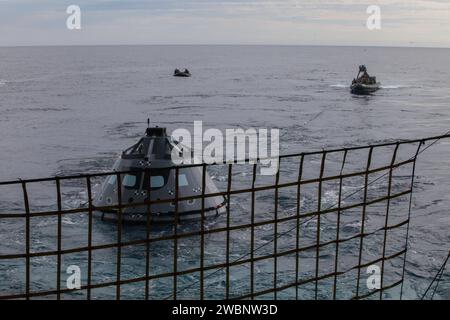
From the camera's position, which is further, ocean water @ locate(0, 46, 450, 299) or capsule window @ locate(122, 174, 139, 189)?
capsule window @ locate(122, 174, 139, 189)

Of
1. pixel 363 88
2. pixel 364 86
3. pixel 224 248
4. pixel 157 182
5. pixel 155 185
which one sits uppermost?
pixel 364 86

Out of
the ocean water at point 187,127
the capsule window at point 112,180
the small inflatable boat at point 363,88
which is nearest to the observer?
the ocean water at point 187,127

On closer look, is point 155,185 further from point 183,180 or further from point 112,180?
point 112,180

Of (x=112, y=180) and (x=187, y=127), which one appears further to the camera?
(x=187, y=127)

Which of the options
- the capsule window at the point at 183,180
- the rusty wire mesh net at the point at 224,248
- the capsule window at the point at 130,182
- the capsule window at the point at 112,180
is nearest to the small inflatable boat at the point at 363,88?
the rusty wire mesh net at the point at 224,248

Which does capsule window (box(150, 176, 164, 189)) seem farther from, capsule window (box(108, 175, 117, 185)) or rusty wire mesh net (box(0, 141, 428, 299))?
capsule window (box(108, 175, 117, 185))

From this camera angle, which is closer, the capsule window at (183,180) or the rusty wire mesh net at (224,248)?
the rusty wire mesh net at (224,248)

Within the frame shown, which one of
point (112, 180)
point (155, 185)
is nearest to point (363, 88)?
point (112, 180)

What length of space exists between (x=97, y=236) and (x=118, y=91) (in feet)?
244

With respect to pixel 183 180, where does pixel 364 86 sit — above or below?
above

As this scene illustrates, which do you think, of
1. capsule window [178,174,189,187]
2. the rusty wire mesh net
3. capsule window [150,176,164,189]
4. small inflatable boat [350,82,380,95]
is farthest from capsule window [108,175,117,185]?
small inflatable boat [350,82,380,95]

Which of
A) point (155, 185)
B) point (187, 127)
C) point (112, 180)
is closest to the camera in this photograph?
point (155, 185)

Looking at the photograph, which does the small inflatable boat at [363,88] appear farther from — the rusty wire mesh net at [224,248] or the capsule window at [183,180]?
the capsule window at [183,180]
